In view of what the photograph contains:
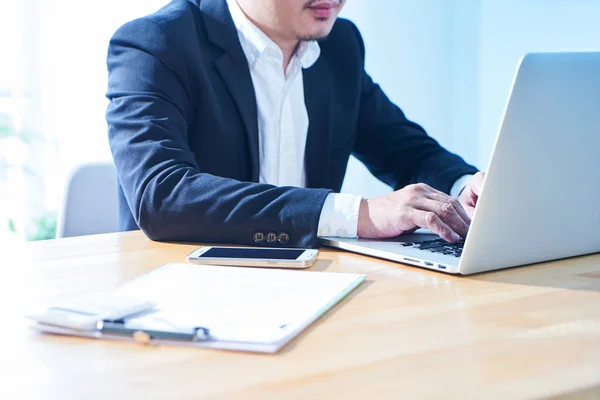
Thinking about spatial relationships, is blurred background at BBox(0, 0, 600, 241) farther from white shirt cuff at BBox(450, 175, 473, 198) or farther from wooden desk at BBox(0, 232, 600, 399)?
wooden desk at BBox(0, 232, 600, 399)

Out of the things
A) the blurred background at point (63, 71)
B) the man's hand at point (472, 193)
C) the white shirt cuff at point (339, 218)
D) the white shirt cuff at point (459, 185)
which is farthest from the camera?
the blurred background at point (63, 71)

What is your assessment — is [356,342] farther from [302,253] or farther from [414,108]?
[414,108]

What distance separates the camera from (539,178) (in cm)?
93

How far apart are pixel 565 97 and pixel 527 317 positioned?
28cm

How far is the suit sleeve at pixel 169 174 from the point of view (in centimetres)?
117

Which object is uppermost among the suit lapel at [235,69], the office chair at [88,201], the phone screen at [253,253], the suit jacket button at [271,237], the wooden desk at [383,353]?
the suit lapel at [235,69]

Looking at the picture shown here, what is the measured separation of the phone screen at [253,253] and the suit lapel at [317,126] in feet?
2.52

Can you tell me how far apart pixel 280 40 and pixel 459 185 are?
1.80 feet

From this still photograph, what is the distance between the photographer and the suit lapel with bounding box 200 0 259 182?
1.58 metres

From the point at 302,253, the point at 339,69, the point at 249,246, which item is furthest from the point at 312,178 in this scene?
the point at 302,253

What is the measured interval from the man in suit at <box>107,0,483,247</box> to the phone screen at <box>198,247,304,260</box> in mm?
101

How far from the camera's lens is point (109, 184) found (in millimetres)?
1746

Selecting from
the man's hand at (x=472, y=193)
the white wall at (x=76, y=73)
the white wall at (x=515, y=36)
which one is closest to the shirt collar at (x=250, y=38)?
the man's hand at (x=472, y=193)

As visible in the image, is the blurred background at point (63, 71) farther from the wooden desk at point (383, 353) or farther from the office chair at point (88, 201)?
the wooden desk at point (383, 353)
